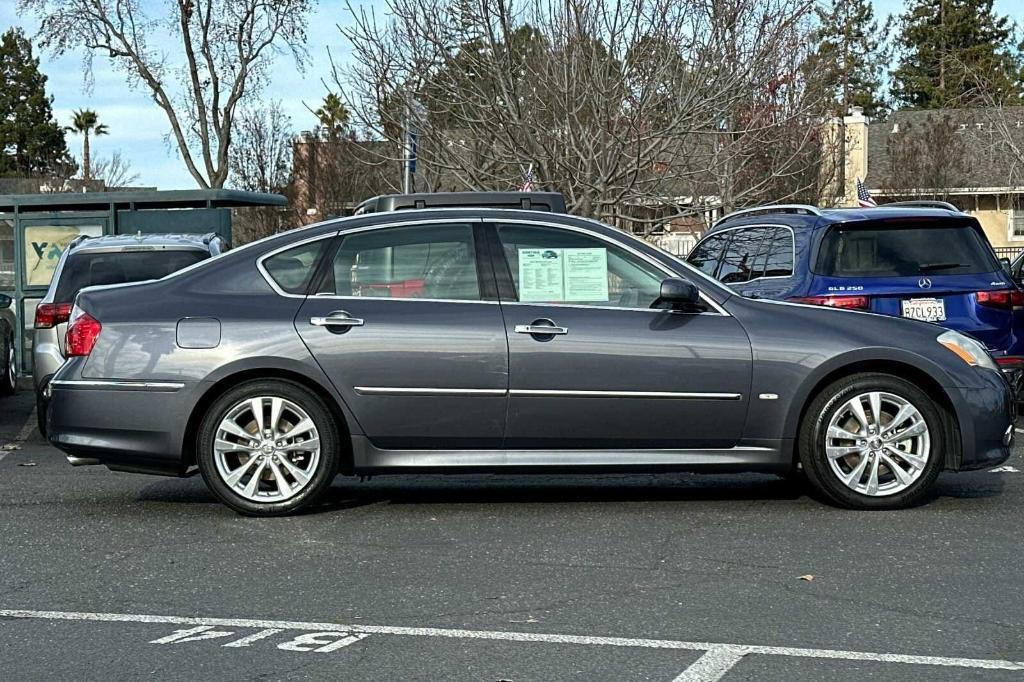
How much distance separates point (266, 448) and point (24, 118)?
83.5 m

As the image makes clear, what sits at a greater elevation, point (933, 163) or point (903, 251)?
point (933, 163)

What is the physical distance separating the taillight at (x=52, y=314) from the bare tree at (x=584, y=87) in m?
7.80

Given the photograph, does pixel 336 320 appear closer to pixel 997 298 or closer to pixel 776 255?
pixel 776 255

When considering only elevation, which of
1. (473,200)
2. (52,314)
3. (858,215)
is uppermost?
(473,200)

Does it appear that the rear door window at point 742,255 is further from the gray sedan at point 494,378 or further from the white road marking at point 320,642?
the white road marking at point 320,642

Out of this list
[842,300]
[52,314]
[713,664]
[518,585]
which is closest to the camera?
[713,664]

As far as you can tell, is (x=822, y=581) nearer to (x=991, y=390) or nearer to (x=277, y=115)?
(x=991, y=390)

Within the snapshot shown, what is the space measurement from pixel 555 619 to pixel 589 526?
6.26ft

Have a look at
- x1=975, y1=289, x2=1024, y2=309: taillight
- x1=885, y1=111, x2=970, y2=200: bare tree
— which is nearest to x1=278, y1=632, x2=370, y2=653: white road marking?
x1=975, y1=289, x2=1024, y2=309: taillight

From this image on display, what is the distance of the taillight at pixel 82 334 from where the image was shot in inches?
307

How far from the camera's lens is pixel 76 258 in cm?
1172

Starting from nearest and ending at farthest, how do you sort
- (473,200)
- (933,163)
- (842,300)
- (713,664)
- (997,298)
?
1. (713,664)
2. (842,300)
3. (997,298)
4. (473,200)
5. (933,163)

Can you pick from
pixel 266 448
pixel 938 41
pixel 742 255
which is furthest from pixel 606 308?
pixel 938 41

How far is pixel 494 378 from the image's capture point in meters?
7.64
